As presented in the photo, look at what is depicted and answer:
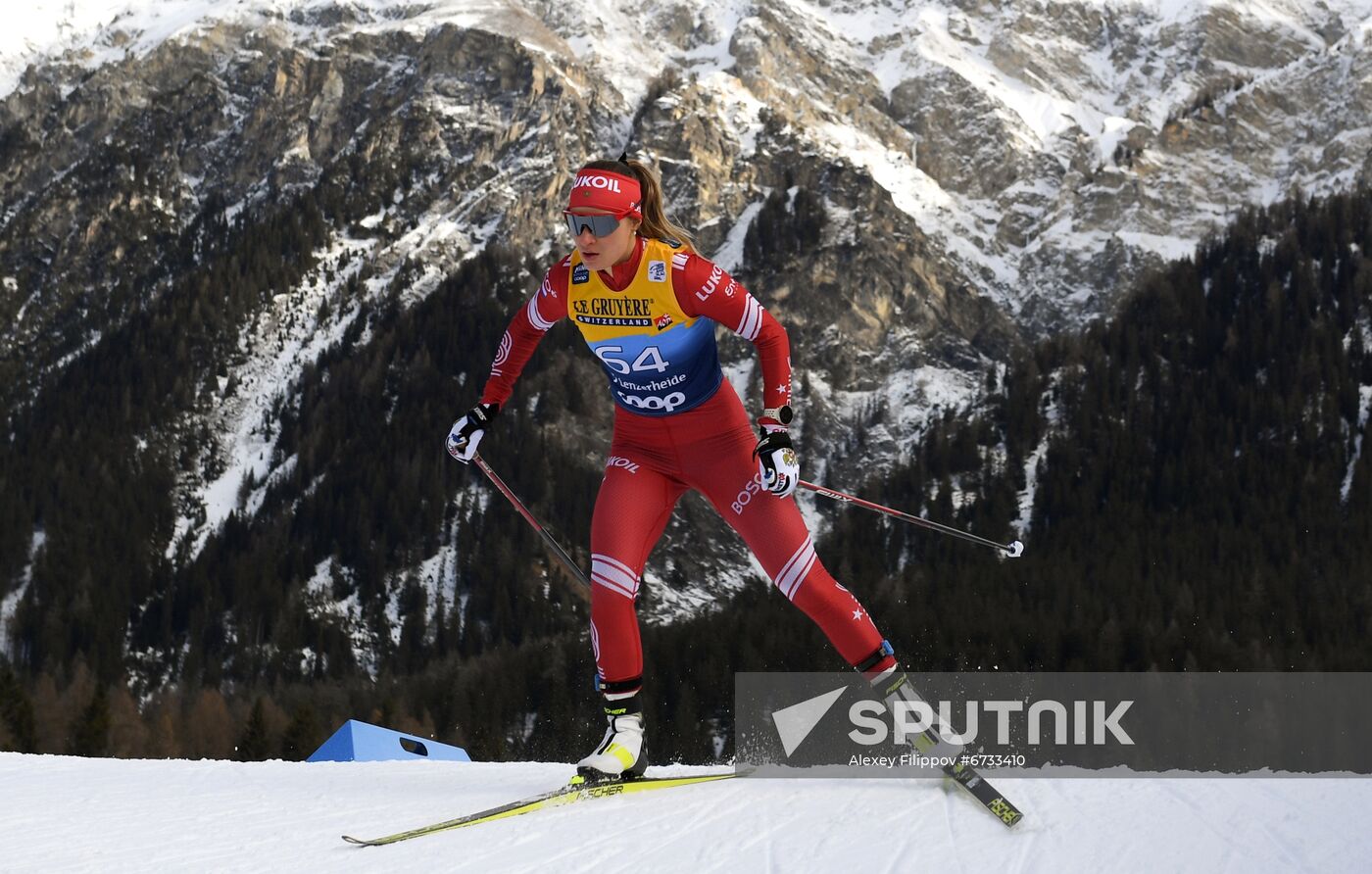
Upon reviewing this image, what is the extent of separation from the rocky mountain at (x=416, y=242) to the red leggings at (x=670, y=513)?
103551 millimetres

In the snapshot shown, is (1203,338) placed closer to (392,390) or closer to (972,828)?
(392,390)

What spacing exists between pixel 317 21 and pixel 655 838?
210372mm

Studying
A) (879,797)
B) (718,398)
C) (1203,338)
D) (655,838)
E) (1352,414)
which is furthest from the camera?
(1203,338)

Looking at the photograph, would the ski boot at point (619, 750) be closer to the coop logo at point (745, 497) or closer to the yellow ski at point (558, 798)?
the yellow ski at point (558, 798)

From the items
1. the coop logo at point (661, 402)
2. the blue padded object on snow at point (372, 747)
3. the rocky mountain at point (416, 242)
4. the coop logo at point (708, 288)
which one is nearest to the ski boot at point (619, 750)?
the coop logo at point (661, 402)

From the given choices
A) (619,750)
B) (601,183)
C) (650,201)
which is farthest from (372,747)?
(601,183)

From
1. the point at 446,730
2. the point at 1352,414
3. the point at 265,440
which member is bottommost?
the point at 446,730

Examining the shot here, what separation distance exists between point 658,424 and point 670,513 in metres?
0.46

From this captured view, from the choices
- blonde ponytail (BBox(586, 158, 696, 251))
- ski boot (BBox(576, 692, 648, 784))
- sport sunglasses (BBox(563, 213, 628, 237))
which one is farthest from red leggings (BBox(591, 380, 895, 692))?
sport sunglasses (BBox(563, 213, 628, 237))

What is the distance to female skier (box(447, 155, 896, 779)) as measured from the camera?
19.4 feet

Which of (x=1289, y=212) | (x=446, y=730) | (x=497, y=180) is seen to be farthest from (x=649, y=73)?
(x=446, y=730)

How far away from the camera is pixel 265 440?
134750 mm

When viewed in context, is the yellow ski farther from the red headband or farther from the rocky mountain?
the rocky mountain

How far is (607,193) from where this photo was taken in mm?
5895
